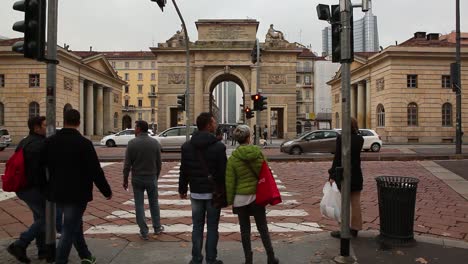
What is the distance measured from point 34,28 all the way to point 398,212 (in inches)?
201

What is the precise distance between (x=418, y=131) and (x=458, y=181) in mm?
29452

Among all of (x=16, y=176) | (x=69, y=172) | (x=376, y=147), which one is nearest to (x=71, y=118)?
(x=69, y=172)

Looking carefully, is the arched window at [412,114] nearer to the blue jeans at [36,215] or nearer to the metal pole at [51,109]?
the metal pole at [51,109]

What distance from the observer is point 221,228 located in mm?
6902

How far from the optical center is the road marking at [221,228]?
6676 millimetres

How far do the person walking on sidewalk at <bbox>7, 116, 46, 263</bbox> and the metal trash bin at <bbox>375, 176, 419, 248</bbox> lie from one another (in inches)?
173

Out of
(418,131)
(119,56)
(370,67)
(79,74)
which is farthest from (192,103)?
(119,56)

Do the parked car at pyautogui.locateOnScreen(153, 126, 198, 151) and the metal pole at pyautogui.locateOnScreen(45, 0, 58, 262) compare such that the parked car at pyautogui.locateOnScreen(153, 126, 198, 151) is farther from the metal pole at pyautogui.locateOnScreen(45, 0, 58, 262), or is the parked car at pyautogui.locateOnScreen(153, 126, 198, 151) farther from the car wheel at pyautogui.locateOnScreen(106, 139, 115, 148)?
the metal pole at pyautogui.locateOnScreen(45, 0, 58, 262)

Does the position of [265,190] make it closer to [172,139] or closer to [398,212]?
[398,212]

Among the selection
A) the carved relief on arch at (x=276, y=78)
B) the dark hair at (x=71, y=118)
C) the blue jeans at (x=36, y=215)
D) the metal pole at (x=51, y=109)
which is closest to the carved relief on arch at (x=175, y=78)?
the carved relief on arch at (x=276, y=78)

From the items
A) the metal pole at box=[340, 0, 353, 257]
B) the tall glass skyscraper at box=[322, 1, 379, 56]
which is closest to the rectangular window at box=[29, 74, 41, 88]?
the tall glass skyscraper at box=[322, 1, 379, 56]

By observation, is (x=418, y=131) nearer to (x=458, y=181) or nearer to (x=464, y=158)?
(x=464, y=158)

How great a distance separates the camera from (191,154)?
4.79 metres

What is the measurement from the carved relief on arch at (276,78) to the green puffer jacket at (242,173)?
4466 centimetres
